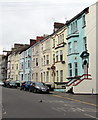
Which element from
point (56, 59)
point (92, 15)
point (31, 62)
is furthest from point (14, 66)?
point (92, 15)

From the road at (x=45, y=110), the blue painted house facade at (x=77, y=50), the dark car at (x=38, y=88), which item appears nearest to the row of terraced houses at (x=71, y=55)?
the blue painted house facade at (x=77, y=50)

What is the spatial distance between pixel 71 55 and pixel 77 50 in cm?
111

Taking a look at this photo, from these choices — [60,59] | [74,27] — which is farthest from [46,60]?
[74,27]

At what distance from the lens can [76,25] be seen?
1167 inches

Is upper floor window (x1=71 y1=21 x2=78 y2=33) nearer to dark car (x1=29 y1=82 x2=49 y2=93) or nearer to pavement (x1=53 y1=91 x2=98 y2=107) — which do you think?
dark car (x1=29 y1=82 x2=49 y2=93)

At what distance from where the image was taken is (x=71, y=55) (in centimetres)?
2938

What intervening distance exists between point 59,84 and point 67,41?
656 cm

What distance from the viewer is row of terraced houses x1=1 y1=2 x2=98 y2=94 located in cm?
2580

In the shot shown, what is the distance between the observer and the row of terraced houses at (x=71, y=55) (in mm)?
25797

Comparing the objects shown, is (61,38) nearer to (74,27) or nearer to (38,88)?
(74,27)

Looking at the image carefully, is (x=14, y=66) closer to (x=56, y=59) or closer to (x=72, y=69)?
(x=56, y=59)

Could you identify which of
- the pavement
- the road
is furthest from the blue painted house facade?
the road

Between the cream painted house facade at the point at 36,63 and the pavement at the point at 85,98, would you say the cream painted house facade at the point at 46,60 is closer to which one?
the cream painted house facade at the point at 36,63

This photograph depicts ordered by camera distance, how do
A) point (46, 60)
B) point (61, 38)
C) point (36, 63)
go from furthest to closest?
1. point (36, 63)
2. point (46, 60)
3. point (61, 38)
